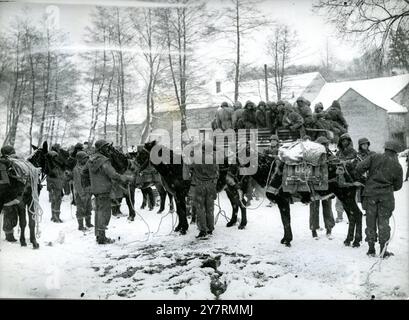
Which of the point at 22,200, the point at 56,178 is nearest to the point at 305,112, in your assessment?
the point at 56,178

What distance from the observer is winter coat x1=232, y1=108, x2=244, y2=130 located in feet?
40.9

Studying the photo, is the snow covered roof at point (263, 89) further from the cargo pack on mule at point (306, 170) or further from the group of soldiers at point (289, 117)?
the cargo pack on mule at point (306, 170)

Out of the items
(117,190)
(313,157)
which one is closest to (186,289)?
(313,157)

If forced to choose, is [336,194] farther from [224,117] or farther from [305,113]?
[224,117]

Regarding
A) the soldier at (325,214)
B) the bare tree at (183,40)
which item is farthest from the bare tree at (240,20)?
the soldier at (325,214)

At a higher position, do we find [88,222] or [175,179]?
[175,179]

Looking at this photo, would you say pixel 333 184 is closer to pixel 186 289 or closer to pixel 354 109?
pixel 186 289

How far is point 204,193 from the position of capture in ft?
26.4

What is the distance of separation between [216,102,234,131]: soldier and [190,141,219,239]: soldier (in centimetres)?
530

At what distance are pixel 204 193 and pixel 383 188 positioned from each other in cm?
363

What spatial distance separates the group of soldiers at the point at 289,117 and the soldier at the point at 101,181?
5.60m

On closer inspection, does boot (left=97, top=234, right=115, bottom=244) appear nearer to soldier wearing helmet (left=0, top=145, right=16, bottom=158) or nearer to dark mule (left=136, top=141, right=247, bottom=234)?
dark mule (left=136, top=141, right=247, bottom=234)

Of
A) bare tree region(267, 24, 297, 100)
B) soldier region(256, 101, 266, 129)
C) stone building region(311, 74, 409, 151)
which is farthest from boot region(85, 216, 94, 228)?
stone building region(311, 74, 409, 151)

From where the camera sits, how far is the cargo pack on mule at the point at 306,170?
23.1ft
